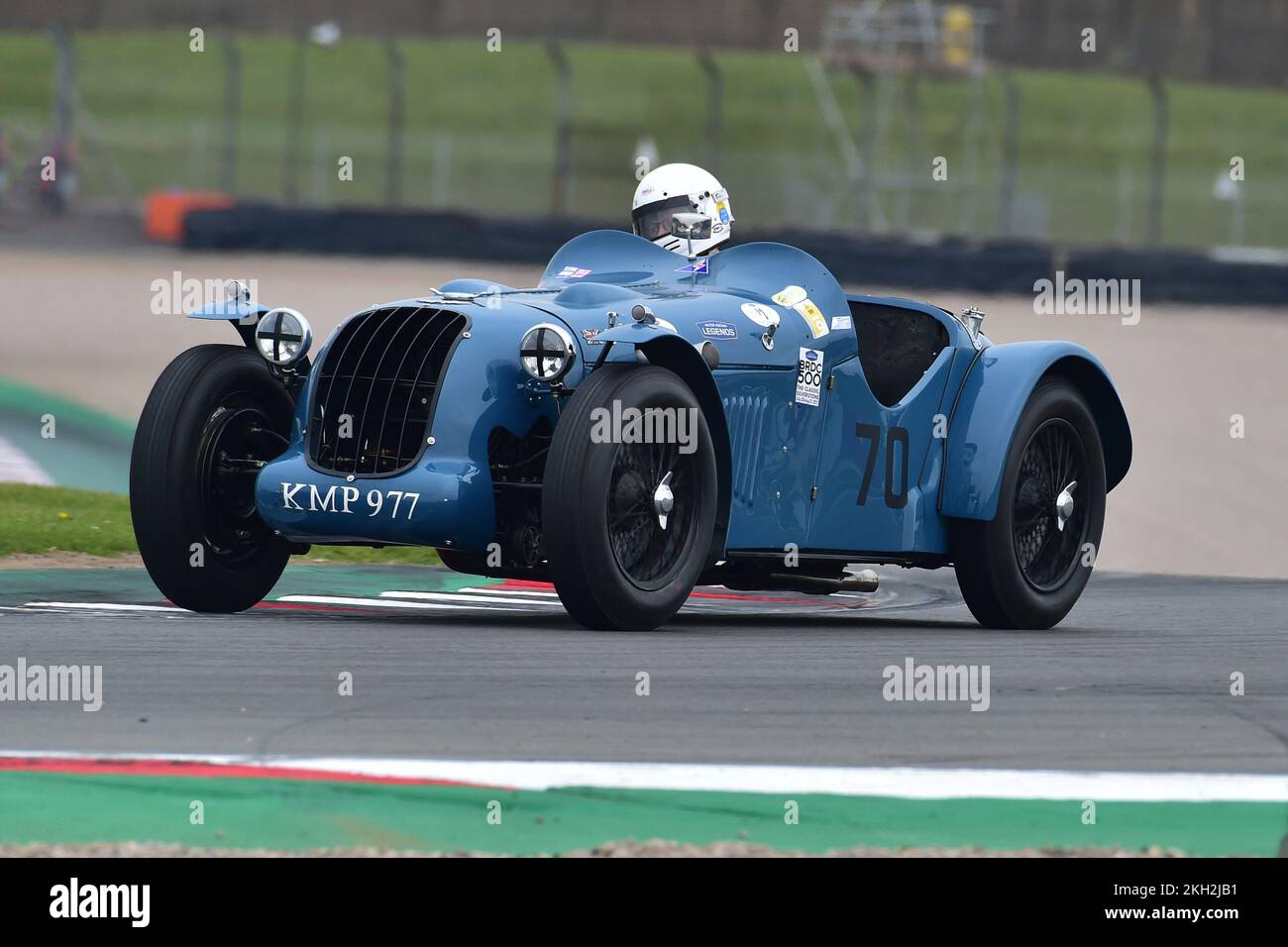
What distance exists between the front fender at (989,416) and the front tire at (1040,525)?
0.20ft

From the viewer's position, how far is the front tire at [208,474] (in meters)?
8.02

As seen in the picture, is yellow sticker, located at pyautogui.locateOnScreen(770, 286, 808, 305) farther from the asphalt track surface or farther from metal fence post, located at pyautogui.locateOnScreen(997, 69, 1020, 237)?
metal fence post, located at pyautogui.locateOnScreen(997, 69, 1020, 237)

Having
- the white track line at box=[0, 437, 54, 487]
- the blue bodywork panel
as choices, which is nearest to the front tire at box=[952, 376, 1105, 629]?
the blue bodywork panel

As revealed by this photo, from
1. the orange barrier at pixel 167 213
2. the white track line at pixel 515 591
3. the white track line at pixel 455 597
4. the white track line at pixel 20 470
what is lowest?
the white track line at pixel 515 591

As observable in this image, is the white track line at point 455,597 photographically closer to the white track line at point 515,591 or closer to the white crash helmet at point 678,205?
the white track line at point 515,591

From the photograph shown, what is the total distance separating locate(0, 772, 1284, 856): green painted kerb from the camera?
4.61 metres

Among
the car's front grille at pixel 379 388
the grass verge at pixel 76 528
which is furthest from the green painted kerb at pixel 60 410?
the car's front grille at pixel 379 388

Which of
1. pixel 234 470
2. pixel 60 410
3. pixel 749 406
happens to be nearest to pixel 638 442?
pixel 749 406

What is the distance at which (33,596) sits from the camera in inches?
363

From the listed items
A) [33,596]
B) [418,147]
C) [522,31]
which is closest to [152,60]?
[522,31]

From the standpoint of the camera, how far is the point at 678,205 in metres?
9.09

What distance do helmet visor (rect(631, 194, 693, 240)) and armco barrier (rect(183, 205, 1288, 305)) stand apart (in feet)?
56.2
